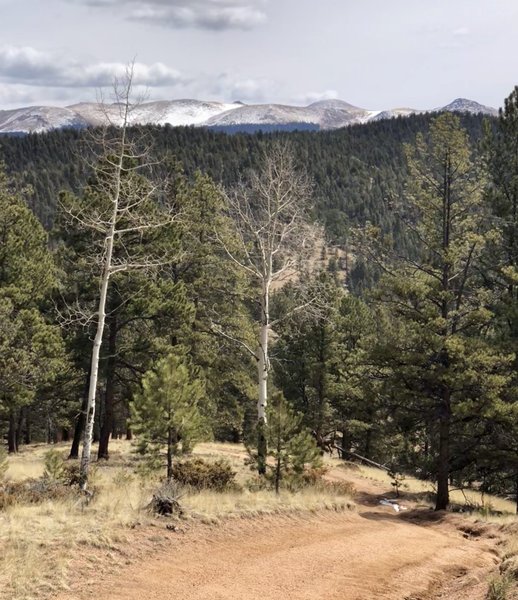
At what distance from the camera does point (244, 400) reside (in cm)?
3800

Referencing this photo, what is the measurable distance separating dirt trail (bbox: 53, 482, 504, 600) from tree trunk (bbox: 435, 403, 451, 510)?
368 cm

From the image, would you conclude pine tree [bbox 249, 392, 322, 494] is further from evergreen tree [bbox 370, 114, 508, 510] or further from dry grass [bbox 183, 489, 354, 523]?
evergreen tree [bbox 370, 114, 508, 510]

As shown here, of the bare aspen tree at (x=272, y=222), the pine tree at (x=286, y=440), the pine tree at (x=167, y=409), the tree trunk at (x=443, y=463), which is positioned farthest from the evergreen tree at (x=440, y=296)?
the pine tree at (x=167, y=409)

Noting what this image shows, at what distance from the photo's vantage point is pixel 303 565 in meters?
11.3

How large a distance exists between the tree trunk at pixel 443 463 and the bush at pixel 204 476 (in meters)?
6.90

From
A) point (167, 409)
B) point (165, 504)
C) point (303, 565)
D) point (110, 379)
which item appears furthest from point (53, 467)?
point (110, 379)

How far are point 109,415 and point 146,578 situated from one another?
14.0m

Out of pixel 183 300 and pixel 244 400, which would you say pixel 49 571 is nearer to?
pixel 183 300

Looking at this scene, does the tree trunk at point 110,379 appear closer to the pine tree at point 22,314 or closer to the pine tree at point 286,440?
the pine tree at point 22,314

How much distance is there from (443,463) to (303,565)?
9237mm

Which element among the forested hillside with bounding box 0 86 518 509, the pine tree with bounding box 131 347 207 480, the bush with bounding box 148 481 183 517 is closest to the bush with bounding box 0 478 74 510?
the forested hillside with bounding box 0 86 518 509

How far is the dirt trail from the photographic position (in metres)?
9.80

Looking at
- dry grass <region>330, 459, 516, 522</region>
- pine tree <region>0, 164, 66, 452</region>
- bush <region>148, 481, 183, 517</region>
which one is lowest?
dry grass <region>330, 459, 516, 522</region>

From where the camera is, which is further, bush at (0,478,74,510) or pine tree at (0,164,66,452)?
pine tree at (0,164,66,452)
